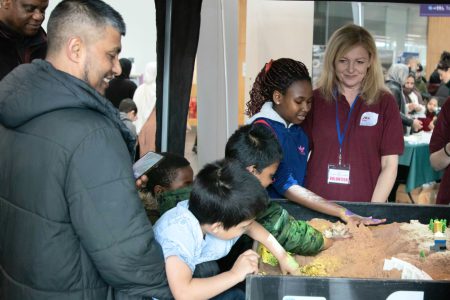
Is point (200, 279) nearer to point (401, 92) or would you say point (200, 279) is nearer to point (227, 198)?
point (227, 198)

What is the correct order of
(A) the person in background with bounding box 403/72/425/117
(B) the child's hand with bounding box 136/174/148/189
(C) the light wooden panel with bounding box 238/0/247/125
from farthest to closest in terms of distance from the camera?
(A) the person in background with bounding box 403/72/425/117 < (C) the light wooden panel with bounding box 238/0/247/125 < (B) the child's hand with bounding box 136/174/148/189

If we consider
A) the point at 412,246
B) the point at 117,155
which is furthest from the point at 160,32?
the point at 117,155

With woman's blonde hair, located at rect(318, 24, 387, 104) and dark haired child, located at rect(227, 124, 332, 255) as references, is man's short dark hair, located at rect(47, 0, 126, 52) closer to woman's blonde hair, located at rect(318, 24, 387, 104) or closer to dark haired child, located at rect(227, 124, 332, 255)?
dark haired child, located at rect(227, 124, 332, 255)

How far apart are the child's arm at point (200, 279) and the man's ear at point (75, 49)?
1.82 feet

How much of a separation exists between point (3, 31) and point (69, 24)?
0.99 m

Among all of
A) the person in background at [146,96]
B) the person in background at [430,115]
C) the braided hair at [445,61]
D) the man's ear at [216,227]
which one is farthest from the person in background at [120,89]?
the braided hair at [445,61]

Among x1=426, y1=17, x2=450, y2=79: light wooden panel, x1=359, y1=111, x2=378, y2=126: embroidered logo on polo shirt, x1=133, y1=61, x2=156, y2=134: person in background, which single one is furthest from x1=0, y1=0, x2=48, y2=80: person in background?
x1=426, y1=17, x2=450, y2=79: light wooden panel

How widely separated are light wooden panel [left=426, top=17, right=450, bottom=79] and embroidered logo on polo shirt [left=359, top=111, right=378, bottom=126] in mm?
11861

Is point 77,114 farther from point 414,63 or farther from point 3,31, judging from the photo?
point 414,63

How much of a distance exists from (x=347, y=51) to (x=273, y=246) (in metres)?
1.12

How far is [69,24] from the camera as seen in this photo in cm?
130

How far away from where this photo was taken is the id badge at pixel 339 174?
2.46 metres

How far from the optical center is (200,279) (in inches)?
59.3

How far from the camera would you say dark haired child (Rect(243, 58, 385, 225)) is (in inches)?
86.2
